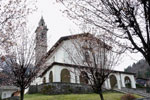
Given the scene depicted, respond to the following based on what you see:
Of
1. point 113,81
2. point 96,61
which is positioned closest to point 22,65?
point 96,61

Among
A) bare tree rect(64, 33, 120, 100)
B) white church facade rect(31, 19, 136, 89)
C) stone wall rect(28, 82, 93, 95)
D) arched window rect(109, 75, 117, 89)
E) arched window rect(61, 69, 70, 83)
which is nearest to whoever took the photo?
bare tree rect(64, 33, 120, 100)

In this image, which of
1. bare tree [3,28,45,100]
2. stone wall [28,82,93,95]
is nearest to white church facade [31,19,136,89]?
stone wall [28,82,93,95]

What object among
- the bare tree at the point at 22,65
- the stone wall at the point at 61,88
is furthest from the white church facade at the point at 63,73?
the bare tree at the point at 22,65

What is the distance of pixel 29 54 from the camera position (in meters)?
10.2

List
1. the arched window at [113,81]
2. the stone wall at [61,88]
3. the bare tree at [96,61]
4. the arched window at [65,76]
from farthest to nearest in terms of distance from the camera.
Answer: the arched window at [113,81]
the arched window at [65,76]
the stone wall at [61,88]
the bare tree at [96,61]

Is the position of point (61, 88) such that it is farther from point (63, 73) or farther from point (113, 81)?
point (113, 81)

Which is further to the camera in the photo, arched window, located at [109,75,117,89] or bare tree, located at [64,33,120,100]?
arched window, located at [109,75,117,89]

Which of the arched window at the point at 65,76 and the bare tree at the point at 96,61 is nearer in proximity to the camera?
the bare tree at the point at 96,61

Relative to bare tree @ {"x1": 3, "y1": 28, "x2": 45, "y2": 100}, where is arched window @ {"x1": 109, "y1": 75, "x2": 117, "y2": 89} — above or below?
below

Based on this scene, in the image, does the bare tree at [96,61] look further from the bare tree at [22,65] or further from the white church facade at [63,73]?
the white church facade at [63,73]

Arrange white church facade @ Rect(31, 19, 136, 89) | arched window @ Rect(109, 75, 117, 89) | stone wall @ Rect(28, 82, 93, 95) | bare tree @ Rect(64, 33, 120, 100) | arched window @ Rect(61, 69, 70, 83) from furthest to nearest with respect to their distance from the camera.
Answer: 1. arched window @ Rect(109, 75, 117, 89)
2. arched window @ Rect(61, 69, 70, 83)
3. white church facade @ Rect(31, 19, 136, 89)
4. stone wall @ Rect(28, 82, 93, 95)
5. bare tree @ Rect(64, 33, 120, 100)

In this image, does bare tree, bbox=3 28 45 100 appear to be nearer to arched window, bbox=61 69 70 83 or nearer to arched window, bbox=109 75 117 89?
arched window, bbox=61 69 70 83

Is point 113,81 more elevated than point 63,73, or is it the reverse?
point 63,73

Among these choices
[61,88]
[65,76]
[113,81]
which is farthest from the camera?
[113,81]
